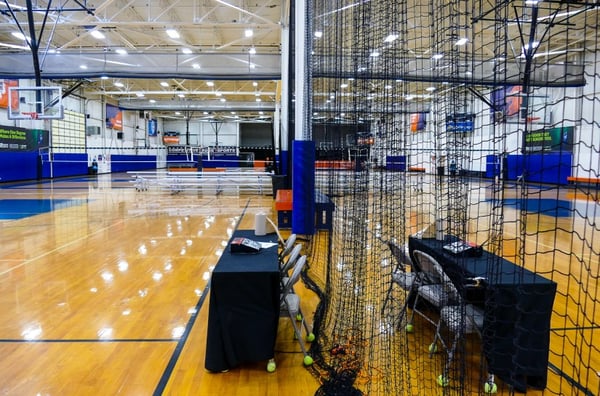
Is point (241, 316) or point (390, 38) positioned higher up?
point (390, 38)

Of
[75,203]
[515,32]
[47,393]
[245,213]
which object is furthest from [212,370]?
[515,32]

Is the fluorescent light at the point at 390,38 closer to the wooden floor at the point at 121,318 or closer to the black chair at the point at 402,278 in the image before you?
the black chair at the point at 402,278

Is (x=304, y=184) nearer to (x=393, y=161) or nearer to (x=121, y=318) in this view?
(x=393, y=161)

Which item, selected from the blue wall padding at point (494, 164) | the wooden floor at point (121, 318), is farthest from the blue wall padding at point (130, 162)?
the blue wall padding at point (494, 164)

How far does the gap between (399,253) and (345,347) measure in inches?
35.8

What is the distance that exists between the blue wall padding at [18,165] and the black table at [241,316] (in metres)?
15.4

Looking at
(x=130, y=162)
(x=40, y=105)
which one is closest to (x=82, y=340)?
(x=40, y=105)

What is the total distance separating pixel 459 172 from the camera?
3809 mm

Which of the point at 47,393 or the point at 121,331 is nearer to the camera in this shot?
the point at 47,393

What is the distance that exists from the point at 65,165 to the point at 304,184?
16038mm

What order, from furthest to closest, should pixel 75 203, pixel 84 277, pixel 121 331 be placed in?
1. pixel 75 203
2. pixel 84 277
3. pixel 121 331

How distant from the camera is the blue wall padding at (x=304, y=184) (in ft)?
19.8

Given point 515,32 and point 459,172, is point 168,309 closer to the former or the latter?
point 459,172

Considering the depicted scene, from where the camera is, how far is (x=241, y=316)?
7.69 ft
